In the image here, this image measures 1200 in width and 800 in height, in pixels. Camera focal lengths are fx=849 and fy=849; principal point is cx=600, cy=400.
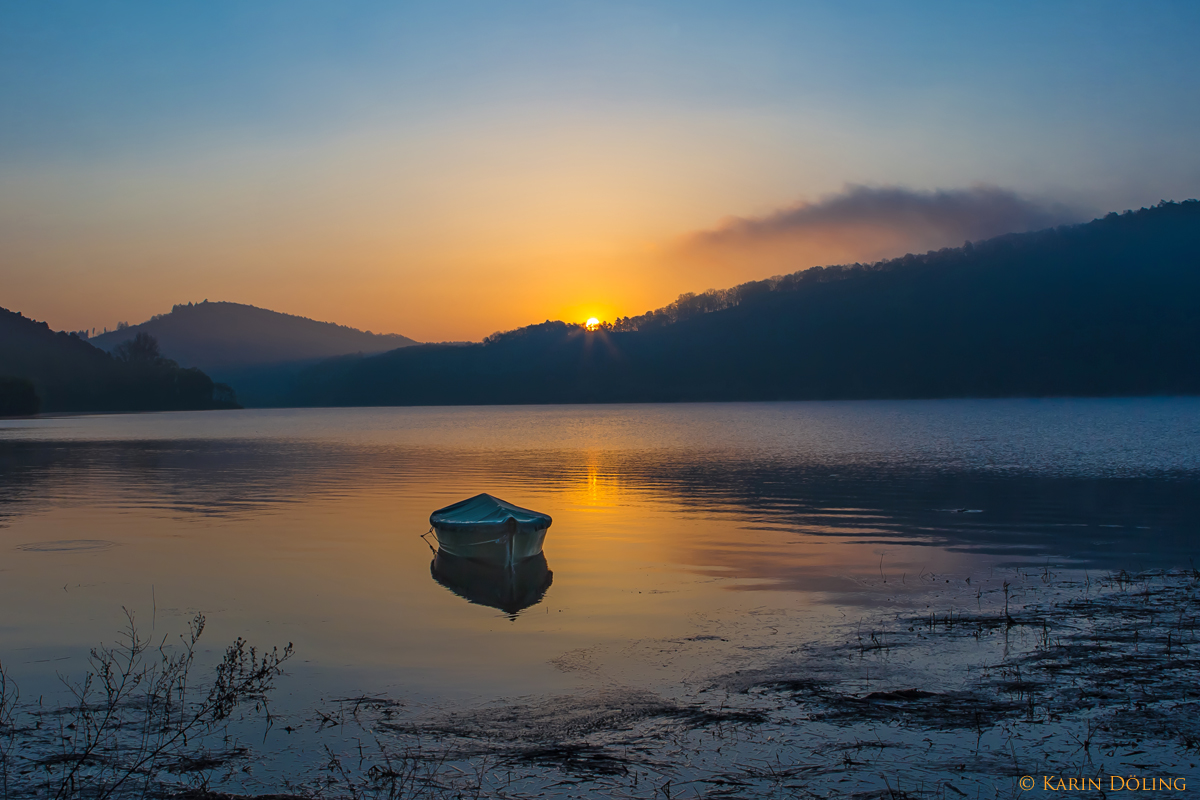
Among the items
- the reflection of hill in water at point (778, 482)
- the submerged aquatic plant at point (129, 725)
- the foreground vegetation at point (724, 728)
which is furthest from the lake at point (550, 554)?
the foreground vegetation at point (724, 728)

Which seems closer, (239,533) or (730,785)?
(730,785)

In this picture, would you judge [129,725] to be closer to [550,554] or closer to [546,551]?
[550,554]

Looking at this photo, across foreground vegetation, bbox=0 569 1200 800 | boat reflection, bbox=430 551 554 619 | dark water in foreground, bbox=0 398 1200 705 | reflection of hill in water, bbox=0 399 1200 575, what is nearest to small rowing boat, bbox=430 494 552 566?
boat reflection, bbox=430 551 554 619

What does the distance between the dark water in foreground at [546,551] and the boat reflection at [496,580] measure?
16 cm

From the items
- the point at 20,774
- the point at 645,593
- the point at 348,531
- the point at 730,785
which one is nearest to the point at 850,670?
the point at 730,785

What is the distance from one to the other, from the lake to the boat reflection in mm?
158

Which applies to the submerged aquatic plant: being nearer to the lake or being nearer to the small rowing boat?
the lake

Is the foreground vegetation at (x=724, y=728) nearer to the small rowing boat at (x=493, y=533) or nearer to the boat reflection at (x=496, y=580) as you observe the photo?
the boat reflection at (x=496, y=580)

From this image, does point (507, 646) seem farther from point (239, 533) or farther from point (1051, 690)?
point (239, 533)

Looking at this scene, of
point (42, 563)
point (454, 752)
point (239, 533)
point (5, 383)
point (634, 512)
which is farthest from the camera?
point (5, 383)

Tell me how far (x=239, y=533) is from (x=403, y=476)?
856 inches

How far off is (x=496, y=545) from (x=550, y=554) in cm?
260

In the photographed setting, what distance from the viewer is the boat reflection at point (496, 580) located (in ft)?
62.8

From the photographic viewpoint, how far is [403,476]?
5062 centimetres
